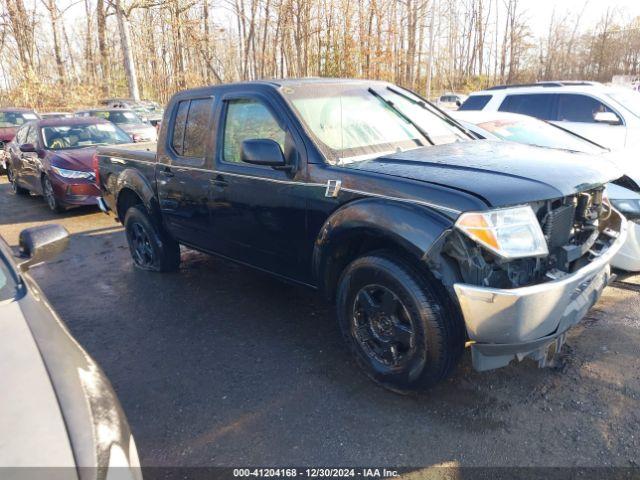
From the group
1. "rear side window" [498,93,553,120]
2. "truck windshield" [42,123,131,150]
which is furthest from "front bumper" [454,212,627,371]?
"truck windshield" [42,123,131,150]

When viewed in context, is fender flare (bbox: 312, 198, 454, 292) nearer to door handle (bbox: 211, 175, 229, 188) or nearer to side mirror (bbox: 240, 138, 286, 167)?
side mirror (bbox: 240, 138, 286, 167)

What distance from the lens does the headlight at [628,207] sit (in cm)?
433

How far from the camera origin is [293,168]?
3354 mm

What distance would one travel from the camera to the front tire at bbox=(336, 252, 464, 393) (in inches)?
106

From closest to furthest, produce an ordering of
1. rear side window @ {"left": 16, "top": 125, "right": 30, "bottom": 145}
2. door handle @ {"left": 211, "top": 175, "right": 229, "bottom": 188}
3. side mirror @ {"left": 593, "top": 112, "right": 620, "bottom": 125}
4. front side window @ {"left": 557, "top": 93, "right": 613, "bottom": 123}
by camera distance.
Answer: door handle @ {"left": 211, "top": 175, "right": 229, "bottom": 188} < side mirror @ {"left": 593, "top": 112, "right": 620, "bottom": 125} < front side window @ {"left": 557, "top": 93, "right": 613, "bottom": 123} < rear side window @ {"left": 16, "top": 125, "right": 30, "bottom": 145}

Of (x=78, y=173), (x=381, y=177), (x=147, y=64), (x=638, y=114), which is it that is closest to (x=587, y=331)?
(x=381, y=177)

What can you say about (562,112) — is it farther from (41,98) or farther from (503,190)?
(41,98)

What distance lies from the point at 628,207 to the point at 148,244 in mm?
4844

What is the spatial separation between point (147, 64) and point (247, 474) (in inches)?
1398

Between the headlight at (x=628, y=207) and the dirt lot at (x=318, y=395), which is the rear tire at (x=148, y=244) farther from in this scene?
the headlight at (x=628, y=207)

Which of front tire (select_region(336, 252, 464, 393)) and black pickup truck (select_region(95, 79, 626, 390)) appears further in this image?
front tire (select_region(336, 252, 464, 393))

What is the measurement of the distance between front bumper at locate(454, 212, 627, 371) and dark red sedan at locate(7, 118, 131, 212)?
7616mm

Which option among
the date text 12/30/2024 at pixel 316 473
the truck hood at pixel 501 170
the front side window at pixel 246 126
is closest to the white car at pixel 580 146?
the truck hood at pixel 501 170

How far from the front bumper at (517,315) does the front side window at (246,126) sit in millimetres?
1786
